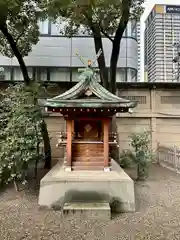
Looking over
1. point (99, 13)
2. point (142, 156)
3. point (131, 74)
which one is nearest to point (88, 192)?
point (142, 156)

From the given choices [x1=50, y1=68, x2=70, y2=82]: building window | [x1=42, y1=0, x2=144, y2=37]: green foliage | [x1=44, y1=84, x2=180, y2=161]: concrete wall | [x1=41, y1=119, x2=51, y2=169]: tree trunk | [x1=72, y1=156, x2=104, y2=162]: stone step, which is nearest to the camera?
[x1=72, y1=156, x2=104, y2=162]: stone step

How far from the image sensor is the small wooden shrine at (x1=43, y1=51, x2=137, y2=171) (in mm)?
7656

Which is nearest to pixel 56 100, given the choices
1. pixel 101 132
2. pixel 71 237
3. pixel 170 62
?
pixel 101 132

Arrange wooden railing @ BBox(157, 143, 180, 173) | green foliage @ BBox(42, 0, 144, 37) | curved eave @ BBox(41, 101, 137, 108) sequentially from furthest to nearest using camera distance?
wooden railing @ BBox(157, 143, 180, 173) < green foliage @ BBox(42, 0, 144, 37) < curved eave @ BBox(41, 101, 137, 108)

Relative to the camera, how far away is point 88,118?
8.54m

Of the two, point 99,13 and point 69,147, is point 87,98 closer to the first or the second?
point 69,147

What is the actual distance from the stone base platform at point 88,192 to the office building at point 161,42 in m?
10.9

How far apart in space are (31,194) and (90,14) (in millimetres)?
7153

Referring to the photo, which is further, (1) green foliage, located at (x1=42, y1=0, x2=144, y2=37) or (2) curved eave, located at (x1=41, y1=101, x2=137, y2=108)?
(1) green foliage, located at (x1=42, y1=0, x2=144, y2=37)

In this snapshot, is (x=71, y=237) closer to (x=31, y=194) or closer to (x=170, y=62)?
(x=31, y=194)

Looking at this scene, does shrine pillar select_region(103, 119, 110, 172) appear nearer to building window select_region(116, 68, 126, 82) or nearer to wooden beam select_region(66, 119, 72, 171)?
wooden beam select_region(66, 119, 72, 171)

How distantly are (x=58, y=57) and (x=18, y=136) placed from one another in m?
9.98

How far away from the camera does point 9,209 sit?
7199 millimetres

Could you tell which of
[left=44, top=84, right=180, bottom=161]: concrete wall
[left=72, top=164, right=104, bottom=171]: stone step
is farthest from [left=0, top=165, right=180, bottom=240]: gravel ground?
[left=44, top=84, right=180, bottom=161]: concrete wall
